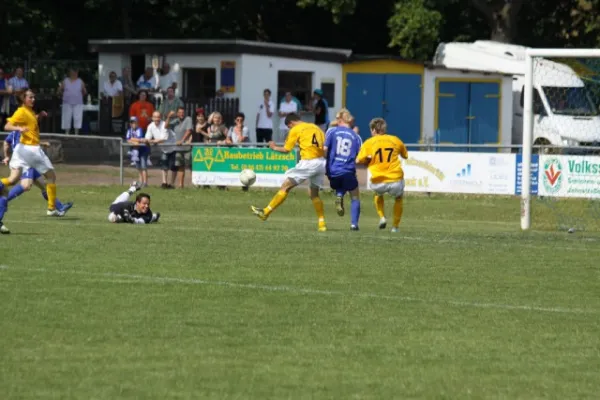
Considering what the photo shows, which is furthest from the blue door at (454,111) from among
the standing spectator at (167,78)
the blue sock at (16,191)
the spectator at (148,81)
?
the blue sock at (16,191)

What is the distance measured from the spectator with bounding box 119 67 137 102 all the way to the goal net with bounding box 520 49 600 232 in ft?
41.2

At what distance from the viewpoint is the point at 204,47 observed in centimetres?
3747

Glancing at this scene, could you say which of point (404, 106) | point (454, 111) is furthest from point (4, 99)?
point (454, 111)

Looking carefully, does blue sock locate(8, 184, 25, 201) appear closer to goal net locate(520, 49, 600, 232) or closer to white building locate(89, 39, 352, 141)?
goal net locate(520, 49, 600, 232)

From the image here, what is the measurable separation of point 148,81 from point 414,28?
8453mm

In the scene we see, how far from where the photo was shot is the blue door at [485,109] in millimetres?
41812

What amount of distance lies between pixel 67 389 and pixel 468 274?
6.81 meters

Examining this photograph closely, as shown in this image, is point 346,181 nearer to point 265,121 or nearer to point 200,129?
point 200,129

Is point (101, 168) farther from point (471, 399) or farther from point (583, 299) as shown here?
point (471, 399)

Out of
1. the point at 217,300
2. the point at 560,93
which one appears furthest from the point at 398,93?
the point at 217,300

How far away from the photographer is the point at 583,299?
42.9 feet

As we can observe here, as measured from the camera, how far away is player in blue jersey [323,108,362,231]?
2067cm

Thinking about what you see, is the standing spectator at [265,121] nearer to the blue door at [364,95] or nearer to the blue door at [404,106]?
the blue door at [364,95]

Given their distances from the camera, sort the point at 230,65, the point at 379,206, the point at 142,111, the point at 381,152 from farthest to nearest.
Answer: the point at 230,65, the point at 142,111, the point at 379,206, the point at 381,152
